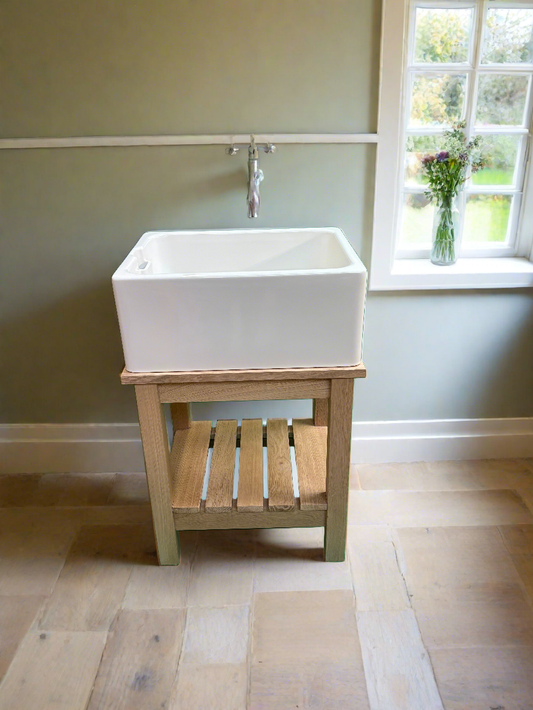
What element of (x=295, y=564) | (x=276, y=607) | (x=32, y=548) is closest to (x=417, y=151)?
(x=295, y=564)

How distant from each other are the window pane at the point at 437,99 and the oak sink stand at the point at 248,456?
3.32 feet

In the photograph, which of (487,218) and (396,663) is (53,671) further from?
(487,218)

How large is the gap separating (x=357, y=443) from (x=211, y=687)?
1076 mm

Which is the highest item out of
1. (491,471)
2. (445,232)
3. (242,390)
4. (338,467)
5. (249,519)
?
(445,232)

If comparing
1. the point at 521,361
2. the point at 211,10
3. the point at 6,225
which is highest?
the point at 211,10

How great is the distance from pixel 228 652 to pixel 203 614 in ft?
0.48

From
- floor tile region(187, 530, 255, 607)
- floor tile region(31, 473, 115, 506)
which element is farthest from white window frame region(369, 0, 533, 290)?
floor tile region(31, 473, 115, 506)

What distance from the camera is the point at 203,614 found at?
158 cm

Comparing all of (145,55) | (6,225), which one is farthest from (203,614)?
(145,55)

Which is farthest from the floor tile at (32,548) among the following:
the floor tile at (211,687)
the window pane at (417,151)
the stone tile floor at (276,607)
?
the window pane at (417,151)

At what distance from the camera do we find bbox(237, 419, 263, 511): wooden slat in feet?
5.46

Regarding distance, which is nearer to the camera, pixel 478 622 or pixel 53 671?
pixel 53 671

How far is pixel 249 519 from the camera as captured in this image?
1678 mm

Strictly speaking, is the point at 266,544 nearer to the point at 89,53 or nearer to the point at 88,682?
the point at 88,682
